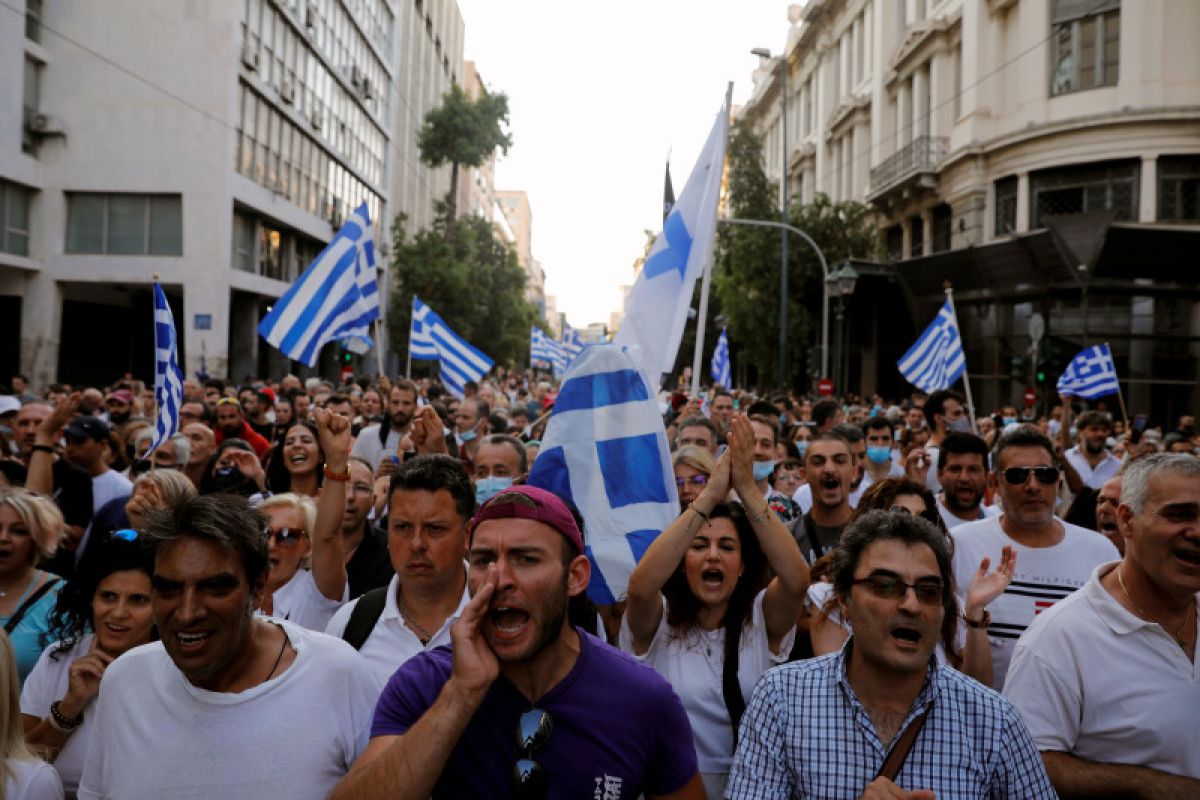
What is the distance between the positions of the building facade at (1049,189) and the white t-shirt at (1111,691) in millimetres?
15878

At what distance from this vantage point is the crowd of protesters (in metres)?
2.22

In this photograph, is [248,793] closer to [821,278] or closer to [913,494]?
[913,494]

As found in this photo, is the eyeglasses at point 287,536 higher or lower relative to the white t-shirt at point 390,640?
higher

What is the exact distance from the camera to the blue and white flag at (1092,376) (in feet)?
41.2

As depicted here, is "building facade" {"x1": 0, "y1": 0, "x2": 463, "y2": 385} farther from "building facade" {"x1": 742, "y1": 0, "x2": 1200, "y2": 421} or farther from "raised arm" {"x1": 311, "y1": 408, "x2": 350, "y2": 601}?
"raised arm" {"x1": 311, "y1": 408, "x2": 350, "y2": 601}

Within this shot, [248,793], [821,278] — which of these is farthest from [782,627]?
[821,278]

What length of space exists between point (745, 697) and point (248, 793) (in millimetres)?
1593

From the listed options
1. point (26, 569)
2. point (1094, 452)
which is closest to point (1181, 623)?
point (26, 569)

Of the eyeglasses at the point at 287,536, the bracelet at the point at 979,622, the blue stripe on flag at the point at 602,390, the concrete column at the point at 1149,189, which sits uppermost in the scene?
the concrete column at the point at 1149,189

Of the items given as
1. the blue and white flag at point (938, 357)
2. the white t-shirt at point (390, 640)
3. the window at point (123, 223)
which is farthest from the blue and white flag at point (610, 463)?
the window at point (123, 223)

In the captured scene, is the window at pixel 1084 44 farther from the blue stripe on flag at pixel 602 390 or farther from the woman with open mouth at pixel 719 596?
the woman with open mouth at pixel 719 596

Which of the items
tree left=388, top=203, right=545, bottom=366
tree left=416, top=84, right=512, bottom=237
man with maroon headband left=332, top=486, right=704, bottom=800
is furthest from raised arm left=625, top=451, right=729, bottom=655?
tree left=416, top=84, right=512, bottom=237

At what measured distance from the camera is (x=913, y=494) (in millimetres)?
4297

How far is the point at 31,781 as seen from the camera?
8.26ft
